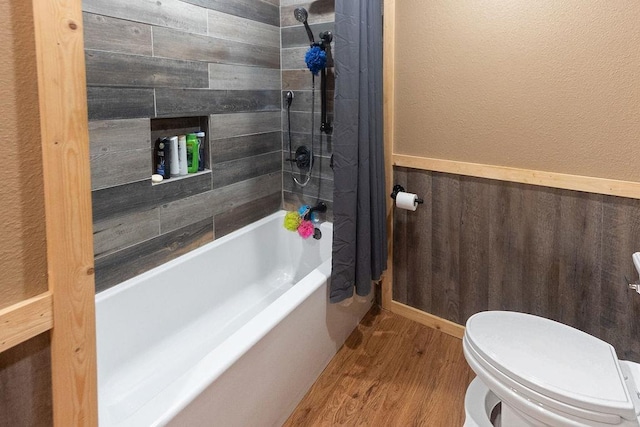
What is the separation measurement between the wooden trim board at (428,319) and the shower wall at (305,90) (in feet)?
2.30

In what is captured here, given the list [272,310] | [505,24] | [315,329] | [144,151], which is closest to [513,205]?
[505,24]

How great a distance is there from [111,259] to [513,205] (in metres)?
1.87

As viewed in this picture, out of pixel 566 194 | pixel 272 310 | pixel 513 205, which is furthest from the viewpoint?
pixel 513 205

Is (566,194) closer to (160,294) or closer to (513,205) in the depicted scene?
(513,205)

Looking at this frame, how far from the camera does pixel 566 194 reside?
1.98 meters

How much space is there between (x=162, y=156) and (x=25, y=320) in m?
1.49

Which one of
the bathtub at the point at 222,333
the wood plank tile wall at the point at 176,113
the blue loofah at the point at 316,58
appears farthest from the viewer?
the blue loofah at the point at 316,58

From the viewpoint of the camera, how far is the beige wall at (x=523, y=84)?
5.80ft

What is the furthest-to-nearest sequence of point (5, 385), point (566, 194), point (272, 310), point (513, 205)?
point (513, 205) < point (566, 194) < point (272, 310) < point (5, 385)

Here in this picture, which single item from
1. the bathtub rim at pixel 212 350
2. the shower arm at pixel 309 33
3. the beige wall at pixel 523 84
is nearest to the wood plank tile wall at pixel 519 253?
the beige wall at pixel 523 84

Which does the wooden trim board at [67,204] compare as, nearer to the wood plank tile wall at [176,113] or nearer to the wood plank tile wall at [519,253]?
the wood plank tile wall at [176,113]

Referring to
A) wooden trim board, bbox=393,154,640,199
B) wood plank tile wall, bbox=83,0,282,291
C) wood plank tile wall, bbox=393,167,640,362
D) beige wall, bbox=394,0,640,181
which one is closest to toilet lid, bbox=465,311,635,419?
wood plank tile wall, bbox=393,167,640,362

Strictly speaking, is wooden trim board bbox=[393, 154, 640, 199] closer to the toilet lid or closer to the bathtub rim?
the toilet lid

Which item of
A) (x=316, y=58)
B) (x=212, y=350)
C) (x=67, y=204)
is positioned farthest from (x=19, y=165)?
(x=316, y=58)
